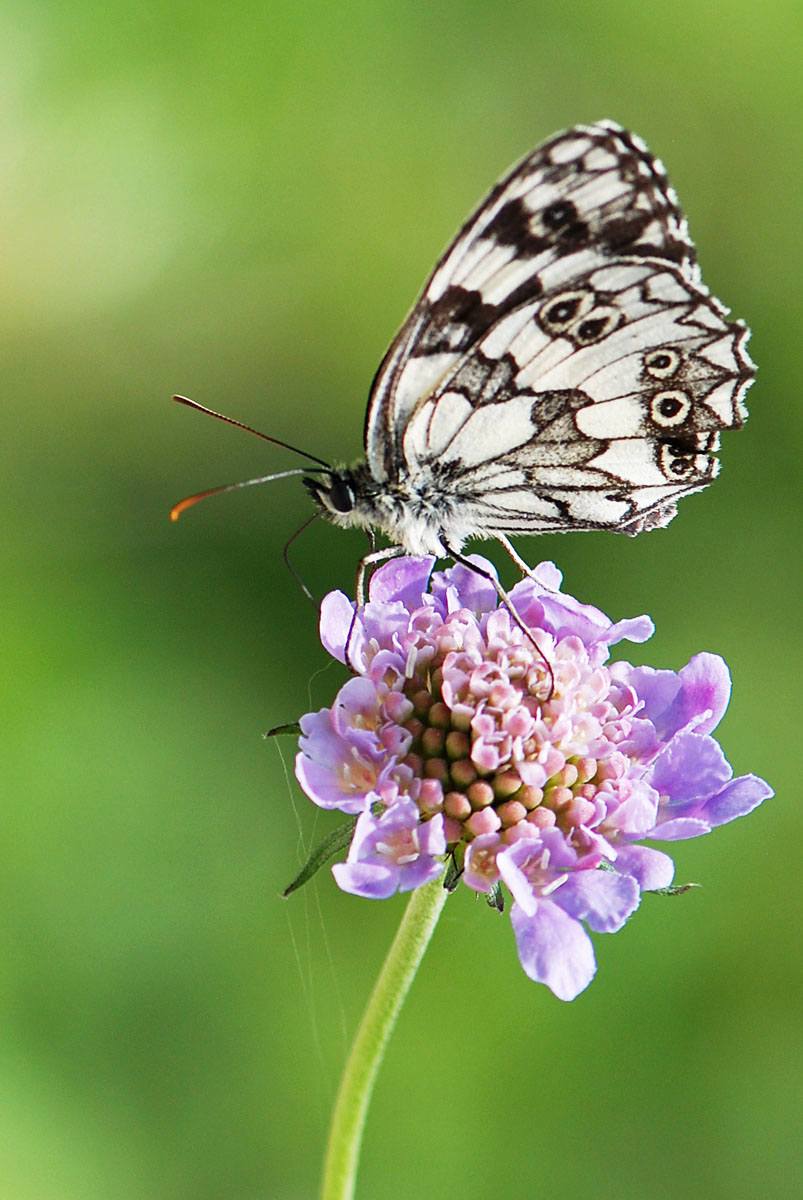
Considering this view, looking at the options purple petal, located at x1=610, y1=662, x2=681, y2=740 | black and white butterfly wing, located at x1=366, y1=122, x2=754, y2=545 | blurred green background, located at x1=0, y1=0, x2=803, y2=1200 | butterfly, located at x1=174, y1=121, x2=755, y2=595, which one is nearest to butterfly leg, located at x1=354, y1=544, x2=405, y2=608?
butterfly, located at x1=174, y1=121, x2=755, y2=595

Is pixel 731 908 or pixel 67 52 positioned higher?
pixel 67 52

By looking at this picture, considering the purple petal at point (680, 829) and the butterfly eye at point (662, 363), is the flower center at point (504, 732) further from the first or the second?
the butterfly eye at point (662, 363)

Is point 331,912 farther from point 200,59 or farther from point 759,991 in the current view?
point 200,59

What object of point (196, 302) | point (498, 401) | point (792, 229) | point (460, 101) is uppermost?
point (460, 101)

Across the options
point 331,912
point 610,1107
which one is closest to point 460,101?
point 331,912

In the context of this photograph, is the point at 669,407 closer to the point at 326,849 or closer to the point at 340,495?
the point at 340,495

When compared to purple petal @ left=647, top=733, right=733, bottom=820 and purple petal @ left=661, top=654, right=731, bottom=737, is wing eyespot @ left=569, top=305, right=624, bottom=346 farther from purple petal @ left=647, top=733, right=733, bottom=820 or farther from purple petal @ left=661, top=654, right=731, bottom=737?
purple petal @ left=647, top=733, right=733, bottom=820

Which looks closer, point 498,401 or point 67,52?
point 498,401
